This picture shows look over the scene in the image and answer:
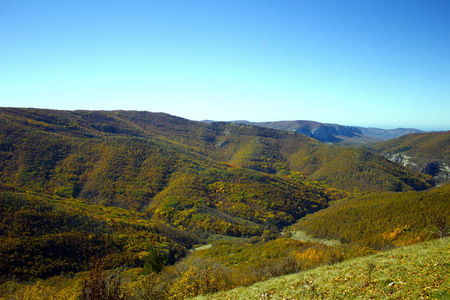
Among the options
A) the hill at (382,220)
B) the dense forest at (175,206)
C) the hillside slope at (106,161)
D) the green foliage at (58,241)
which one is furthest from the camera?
the hillside slope at (106,161)

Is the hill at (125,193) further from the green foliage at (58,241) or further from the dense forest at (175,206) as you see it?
the dense forest at (175,206)

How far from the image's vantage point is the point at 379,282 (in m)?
12.7

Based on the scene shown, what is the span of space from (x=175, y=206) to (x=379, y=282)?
291 feet

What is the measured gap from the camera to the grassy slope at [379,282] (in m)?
11.0

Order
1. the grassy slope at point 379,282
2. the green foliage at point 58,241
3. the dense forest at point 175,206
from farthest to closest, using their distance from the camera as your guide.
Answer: the green foliage at point 58,241, the dense forest at point 175,206, the grassy slope at point 379,282

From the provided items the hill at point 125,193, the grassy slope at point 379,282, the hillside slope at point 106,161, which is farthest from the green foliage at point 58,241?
the hillside slope at point 106,161

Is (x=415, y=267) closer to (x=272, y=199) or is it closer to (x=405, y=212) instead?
(x=405, y=212)

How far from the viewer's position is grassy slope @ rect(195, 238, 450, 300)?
1100 cm

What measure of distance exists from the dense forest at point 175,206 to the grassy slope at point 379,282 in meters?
6.92

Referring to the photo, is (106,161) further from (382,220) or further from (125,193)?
(382,220)

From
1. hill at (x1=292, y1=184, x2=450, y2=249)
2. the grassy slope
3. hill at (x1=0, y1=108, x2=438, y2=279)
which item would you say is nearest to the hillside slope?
hill at (x1=0, y1=108, x2=438, y2=279)

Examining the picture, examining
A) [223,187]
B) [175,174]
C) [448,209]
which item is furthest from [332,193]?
[175,174]

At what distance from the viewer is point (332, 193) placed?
134625mm

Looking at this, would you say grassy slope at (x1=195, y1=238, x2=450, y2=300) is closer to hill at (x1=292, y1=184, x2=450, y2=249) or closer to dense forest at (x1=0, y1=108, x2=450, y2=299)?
dense forest at (x1=0, y1=108, x2=450, y2=299)
